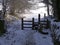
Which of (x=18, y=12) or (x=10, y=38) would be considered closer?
(x=10, y=38)

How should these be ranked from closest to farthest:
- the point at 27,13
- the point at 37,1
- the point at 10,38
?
1. the point at 10,38
2. the point at 27,13
3. the point at 37,1

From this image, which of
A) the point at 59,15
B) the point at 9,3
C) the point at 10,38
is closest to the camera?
the point at 10,38

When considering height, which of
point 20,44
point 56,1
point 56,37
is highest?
point 56,1

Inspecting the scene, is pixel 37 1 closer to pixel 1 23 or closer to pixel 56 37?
pixel 1 23

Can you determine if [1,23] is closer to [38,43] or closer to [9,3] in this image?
[38,43]

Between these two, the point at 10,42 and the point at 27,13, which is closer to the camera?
the point at 10,42

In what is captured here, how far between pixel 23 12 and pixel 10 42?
23533mm

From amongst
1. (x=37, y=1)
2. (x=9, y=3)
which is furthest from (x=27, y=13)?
(x=37, y=1)

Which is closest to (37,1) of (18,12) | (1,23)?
(18,12)

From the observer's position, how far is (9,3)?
102 ft

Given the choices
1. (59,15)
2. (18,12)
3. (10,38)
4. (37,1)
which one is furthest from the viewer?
(37,1)

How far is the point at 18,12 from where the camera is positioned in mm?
34406

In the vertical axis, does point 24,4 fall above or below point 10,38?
above

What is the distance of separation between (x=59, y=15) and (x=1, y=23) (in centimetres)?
605
